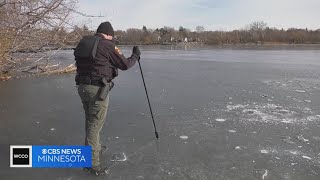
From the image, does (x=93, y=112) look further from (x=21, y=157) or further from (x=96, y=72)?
(x=21, y=157)

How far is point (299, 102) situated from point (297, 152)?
12.7 ft

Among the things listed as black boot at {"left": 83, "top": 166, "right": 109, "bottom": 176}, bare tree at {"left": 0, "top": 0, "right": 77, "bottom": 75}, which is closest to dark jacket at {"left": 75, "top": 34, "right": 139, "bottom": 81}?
black boot at {"left": 83, "top": 166, "right": 109, "bottom": 176}

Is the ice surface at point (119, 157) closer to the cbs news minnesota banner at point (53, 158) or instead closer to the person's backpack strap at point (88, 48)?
the cbs news minnesota banner at point (53, 158)

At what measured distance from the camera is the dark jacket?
14.7 feet

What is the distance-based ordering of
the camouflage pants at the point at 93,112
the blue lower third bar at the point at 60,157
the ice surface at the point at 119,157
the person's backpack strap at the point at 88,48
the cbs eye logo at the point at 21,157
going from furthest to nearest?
the ice surface at the point at 119,157 < the cbs eye logo at the point at 21,157 < the blue lower third bar at the point at 60,157 < the camouflage pants at the point at 93,112 < the person's backpack strap at the point at 88,48

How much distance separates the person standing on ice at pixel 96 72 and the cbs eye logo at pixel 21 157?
85cm

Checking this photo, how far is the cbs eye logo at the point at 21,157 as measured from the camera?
16.0 ft

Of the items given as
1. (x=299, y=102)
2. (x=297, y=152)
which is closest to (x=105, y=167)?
(x=297, y=152)

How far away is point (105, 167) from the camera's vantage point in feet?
16.0

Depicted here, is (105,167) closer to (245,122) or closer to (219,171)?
(219,171)

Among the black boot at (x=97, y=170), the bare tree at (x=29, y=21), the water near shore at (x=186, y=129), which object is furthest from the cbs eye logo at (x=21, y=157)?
the bare tree at (x=29, y=21)

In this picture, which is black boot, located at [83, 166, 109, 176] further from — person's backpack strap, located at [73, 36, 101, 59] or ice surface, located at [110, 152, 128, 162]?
person's backpack strap, located at [73, 36, 101, 59]

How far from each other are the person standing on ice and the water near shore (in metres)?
0.56

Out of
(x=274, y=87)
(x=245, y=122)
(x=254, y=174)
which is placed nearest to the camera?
(x=254, y=174)
